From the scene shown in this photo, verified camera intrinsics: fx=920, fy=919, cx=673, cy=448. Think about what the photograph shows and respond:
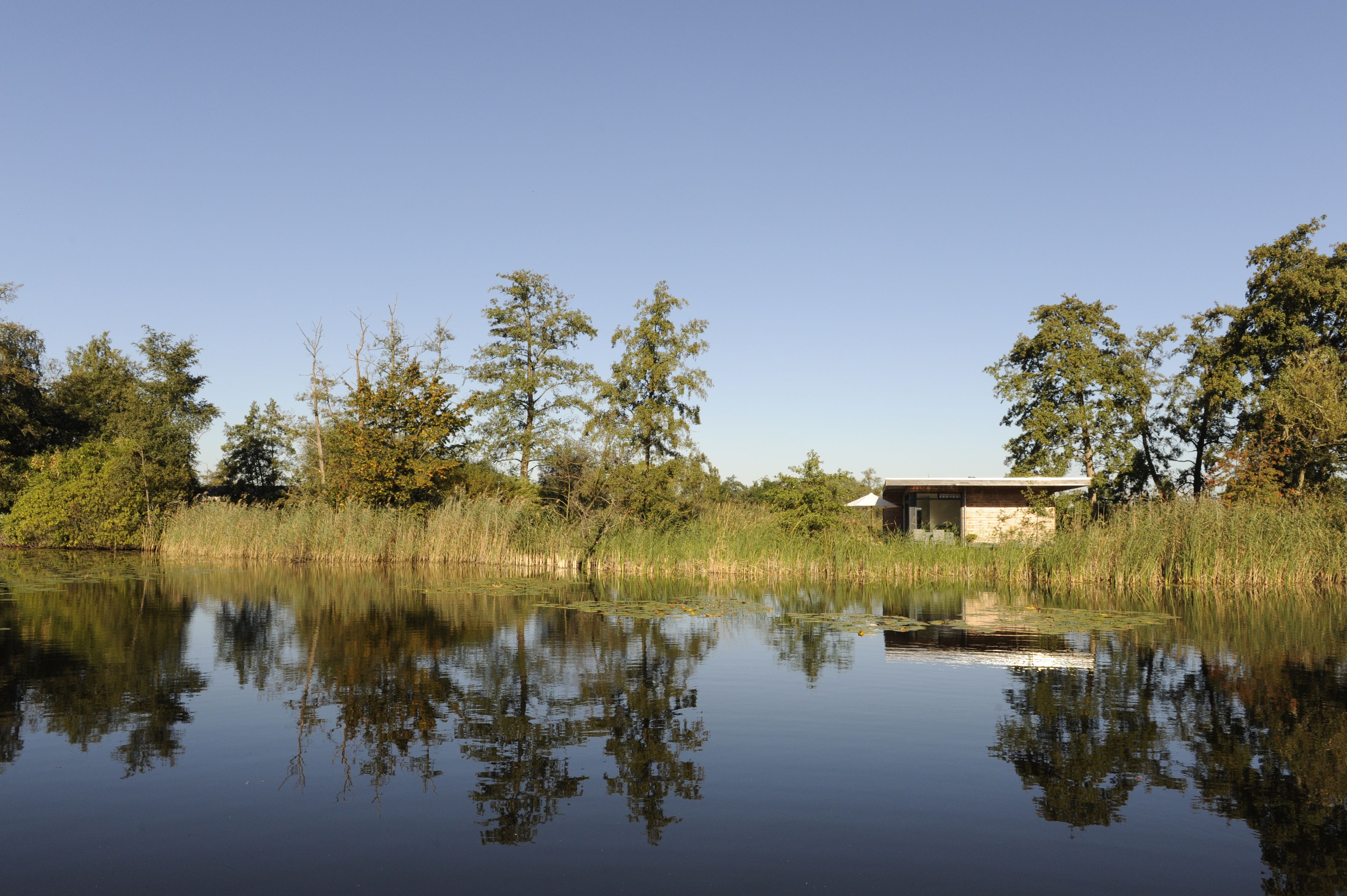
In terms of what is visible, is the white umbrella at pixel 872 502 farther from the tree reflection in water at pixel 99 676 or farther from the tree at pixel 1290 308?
the tree reflection in water at pixel 99 676

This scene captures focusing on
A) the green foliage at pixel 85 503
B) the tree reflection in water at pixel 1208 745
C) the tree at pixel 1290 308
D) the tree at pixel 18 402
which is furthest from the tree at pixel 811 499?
the tree at pixel 18 402

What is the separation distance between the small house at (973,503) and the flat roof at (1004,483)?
0.03 metres

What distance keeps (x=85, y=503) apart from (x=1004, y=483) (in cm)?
3967

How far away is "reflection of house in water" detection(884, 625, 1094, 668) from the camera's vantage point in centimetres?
1217

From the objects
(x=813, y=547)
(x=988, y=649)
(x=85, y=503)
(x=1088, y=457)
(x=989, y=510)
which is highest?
(x=1088, y=457)

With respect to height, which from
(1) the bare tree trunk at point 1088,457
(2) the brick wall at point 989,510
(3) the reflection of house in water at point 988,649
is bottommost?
(3) the reflection of house in water at point 988,649

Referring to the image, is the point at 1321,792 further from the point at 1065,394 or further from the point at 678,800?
the point at 1065,394

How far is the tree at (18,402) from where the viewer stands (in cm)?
4512

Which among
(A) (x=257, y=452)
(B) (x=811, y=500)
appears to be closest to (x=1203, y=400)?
(B) (x=811, y=500)

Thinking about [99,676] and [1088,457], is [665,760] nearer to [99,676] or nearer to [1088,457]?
[99,676]

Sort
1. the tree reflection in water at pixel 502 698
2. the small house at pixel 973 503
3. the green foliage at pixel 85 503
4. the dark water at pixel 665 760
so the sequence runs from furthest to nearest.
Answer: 1. the green foliage at pixel 85 503
2. the small house at pixel 973 503
3. the tree reflection in water at pixel 502 698
4. the dark water at pixel 665 760

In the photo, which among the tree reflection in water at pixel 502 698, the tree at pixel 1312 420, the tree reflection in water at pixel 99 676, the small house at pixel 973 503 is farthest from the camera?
the small house at pixel 973 503

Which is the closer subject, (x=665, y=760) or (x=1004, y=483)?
(x=665, y=760)

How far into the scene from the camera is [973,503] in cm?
4100
